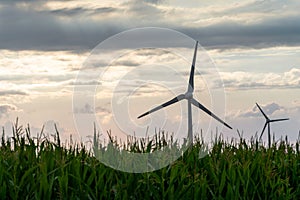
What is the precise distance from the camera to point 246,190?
382 inches

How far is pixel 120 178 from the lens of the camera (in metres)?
9.98

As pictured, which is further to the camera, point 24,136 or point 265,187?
point 24,136

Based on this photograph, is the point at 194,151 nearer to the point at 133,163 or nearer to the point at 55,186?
the point at 133,163

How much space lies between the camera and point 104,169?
982cm

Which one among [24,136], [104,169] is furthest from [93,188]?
[24,136]

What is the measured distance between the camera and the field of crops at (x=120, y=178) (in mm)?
9211

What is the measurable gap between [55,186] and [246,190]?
9.94 ft

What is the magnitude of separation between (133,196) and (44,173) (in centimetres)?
141

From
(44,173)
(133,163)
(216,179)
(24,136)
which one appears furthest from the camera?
(24,136)

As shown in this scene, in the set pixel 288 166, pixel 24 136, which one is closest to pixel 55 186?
pixel 24 136

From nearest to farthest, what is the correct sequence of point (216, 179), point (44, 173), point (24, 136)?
point (44, 173)
point (216, 179)
point (24, 136)

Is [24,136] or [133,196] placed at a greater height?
[24,136]

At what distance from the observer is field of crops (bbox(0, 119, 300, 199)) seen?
9.21 metres

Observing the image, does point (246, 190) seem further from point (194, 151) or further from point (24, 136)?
point (24, 136)
